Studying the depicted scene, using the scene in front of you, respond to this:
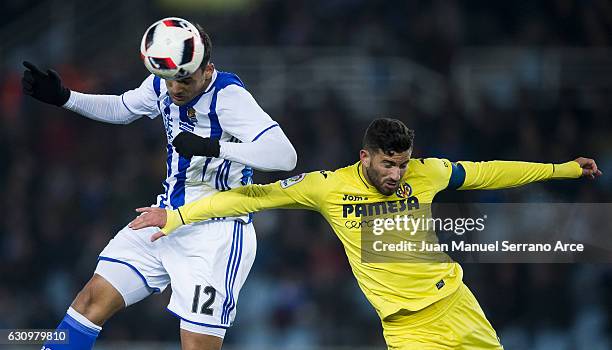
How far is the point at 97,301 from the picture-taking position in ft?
16.6

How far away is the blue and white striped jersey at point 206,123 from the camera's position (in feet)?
16.4

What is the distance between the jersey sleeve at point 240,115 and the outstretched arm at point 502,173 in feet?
3.33

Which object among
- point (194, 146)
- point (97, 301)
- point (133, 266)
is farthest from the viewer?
point (133, 266)

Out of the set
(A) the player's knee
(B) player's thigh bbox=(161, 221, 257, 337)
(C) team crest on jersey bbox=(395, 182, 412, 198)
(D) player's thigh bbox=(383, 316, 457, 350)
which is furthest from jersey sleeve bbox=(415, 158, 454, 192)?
(A) the player's knee

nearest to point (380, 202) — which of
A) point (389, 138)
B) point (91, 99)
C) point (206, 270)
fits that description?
point (389, 138)

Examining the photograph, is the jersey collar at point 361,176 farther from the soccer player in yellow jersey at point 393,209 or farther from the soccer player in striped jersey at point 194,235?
the soccer player in striped jersey at point 194,235

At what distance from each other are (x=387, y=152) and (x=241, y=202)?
2.52ft

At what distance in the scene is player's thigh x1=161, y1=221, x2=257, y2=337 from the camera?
507 cm

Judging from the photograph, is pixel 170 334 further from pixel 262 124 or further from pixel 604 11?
pixel 604 11

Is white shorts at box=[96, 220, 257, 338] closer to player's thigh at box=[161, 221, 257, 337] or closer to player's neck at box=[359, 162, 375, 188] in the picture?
player's thigh at box=[161, 221, 257, 337]

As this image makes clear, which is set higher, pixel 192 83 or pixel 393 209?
pixel 192 83

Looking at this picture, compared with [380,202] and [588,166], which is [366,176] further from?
[588,166]

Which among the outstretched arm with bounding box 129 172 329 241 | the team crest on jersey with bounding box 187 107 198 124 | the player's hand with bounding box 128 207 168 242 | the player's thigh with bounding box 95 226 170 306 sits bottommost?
the player's thigh with bounding box 95 226 170 306

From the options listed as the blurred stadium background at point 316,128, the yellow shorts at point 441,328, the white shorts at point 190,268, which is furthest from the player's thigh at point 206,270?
the blurred stadium background at point 316,128
